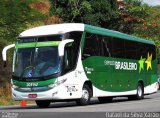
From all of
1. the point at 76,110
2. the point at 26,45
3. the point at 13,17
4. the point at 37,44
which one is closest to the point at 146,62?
the point at 13,17

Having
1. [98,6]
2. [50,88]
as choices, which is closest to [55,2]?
[98,6]

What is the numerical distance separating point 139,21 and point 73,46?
90.9 ft

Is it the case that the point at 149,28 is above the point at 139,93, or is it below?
above

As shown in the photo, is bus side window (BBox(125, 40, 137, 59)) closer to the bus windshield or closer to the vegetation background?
the bus windshield

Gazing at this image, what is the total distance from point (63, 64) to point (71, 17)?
20.5 metres

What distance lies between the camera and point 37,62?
22172 mm

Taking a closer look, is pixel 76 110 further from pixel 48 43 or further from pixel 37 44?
pixel 37 44

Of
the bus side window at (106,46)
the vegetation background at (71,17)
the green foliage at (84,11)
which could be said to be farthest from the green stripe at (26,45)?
the green foliage at (84,11)

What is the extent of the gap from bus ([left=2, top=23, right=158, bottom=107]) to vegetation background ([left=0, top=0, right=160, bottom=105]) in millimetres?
7174

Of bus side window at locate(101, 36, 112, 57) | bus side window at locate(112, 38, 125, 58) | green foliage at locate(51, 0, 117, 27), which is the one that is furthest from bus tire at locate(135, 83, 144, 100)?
green foliage at locate(51, 0, 117, 27)

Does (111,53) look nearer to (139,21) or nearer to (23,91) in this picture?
(23,91)

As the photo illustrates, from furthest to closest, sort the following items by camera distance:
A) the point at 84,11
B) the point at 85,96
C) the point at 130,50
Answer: the point at 84,11
the point at 130,50
the point at 85,96

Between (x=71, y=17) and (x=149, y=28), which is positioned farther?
(x=149, y=28)

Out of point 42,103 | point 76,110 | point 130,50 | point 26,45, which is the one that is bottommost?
point 42,103
